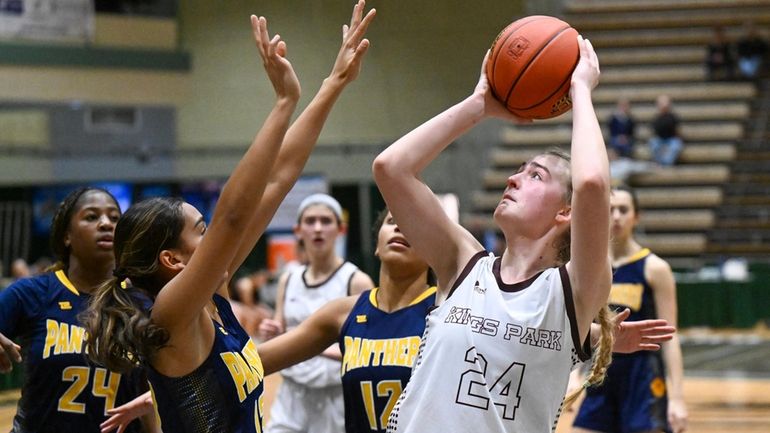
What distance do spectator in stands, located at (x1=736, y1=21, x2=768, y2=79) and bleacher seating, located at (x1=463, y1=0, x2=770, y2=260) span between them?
28 cm

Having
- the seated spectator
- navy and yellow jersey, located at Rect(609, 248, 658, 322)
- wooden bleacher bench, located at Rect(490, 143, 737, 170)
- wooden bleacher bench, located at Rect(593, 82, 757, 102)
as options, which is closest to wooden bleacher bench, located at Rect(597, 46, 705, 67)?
wooden bleacher bench, located at Rect(593, 82, 757, 102)

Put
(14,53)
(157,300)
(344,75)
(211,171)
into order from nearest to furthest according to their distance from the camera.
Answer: (157,300) < (344,75) < (14,53) < (211,171)

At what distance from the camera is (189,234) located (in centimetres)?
309

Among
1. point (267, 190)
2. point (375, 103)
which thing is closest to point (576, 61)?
point (267, 190)

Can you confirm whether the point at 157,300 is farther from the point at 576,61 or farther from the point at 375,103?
the point at 375,103

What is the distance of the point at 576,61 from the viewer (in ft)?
10.6

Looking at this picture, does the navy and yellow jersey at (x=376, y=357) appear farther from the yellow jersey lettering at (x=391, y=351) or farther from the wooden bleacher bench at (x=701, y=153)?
the wooden bleacher bench at (x=701, y=153)

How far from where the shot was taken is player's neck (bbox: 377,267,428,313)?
4164 millimetres

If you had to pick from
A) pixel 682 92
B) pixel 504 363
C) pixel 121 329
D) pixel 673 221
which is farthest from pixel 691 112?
pixel 121 329

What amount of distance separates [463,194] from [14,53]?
7.54m

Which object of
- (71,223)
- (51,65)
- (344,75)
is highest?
(51,65)

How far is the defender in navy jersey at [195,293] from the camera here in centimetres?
284

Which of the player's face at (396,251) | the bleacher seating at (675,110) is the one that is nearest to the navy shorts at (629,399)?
the player's face at (396,251)

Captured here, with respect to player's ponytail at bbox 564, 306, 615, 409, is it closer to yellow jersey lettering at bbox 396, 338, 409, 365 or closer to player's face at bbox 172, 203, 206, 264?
yellow jersey lettering at bbox 396, 338, 409, 365
